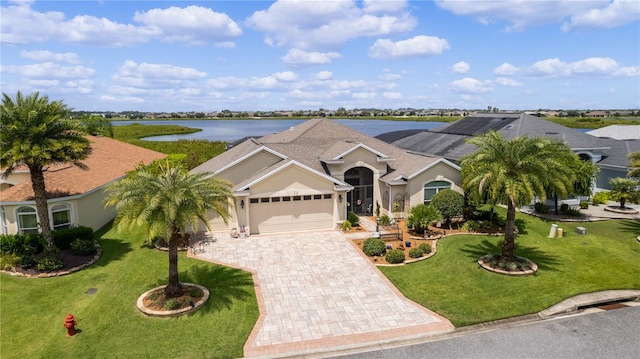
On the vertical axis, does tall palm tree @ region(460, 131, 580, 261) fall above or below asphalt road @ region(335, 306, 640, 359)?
above

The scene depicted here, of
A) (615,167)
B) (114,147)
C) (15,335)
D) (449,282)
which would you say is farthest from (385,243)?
(114,147)

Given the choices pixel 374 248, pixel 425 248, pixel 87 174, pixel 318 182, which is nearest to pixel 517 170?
pixel 425 248

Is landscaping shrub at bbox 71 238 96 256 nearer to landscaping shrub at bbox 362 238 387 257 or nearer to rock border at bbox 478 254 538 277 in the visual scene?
landscaping shrub at bbox 362 238 387 257

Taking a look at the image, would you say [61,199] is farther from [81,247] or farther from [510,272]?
[510,272]

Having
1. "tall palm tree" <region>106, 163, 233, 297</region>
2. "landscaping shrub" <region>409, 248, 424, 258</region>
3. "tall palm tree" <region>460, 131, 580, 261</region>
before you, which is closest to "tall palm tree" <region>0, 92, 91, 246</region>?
"tall palm tree" <region>106, 163, 233, 297</region>

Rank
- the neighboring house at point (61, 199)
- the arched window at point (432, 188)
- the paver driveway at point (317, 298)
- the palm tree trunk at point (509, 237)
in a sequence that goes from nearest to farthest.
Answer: the paver driveway at point (317, 298) → the palm tree trunk at point (509, 237) → the neighboring house at point (61, 199) → the arched window at point (432, 188)

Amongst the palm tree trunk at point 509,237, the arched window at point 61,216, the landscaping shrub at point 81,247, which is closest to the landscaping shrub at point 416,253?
the palm tree trunk at point 509,237

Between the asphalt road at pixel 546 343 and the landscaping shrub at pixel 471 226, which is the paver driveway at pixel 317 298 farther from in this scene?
the landscaping shrub at pixel 471 226
